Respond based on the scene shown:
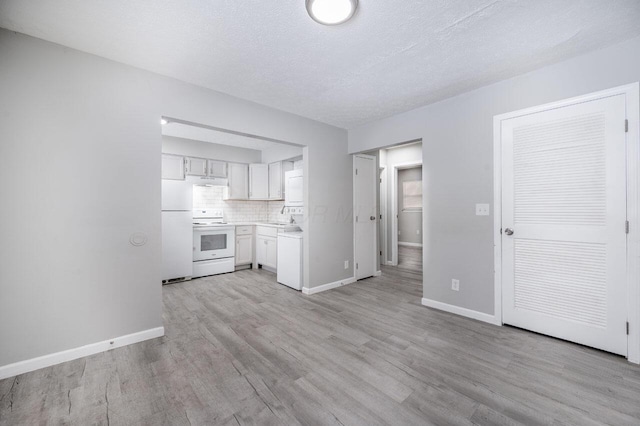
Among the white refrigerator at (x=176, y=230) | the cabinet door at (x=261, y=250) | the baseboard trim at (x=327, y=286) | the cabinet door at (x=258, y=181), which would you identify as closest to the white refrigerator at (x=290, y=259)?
the baseboard trim at (x=327, y=286)

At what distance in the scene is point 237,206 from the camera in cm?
580

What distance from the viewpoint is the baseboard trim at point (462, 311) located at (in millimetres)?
2807

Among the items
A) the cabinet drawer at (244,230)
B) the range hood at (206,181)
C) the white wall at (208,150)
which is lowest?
the cabinet drawer at (244,230)

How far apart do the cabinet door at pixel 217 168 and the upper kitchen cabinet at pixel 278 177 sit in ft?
3.11

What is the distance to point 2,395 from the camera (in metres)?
1.72

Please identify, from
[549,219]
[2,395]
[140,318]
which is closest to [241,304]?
[140,318]

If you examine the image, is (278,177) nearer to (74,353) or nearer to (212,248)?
(212,248)

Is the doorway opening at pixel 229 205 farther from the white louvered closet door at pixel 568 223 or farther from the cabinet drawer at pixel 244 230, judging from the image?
the white louvered closet door at pixel 568 223

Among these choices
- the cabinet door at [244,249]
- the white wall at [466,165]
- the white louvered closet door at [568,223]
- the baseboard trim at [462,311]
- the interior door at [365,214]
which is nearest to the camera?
the white louvered closet door at [568,223]

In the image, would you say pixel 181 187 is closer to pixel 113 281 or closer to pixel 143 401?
pixel 113 281

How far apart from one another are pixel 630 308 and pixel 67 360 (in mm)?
4541

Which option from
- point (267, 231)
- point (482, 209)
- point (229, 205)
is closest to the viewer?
point (482, 209)

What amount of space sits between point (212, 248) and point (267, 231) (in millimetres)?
1026

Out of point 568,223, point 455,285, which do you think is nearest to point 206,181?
point 455,285
